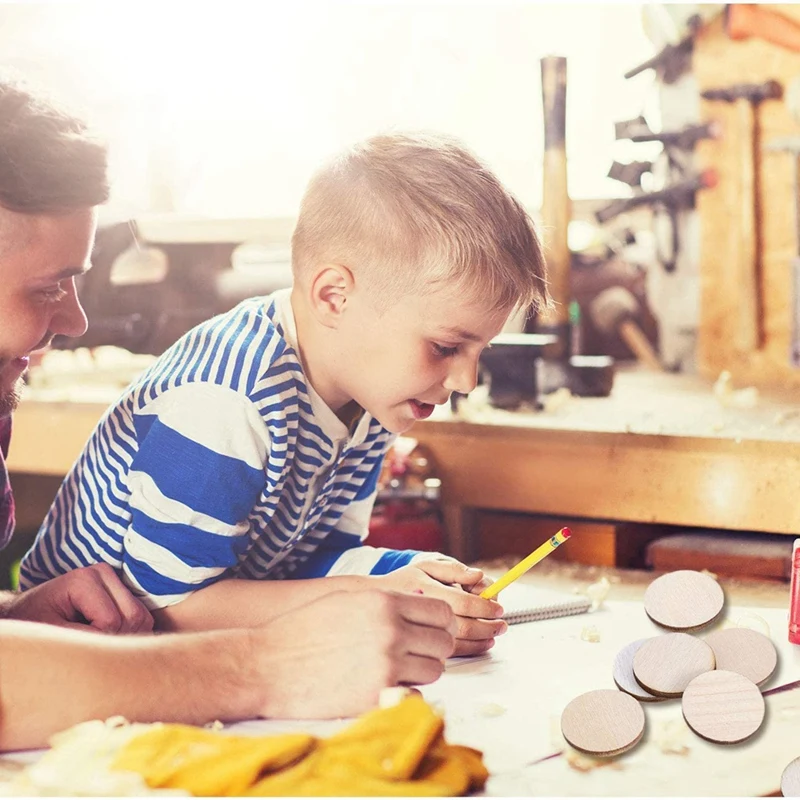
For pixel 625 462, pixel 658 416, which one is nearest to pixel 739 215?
pixel 658 416

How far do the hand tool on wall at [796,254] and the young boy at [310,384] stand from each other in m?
0.80

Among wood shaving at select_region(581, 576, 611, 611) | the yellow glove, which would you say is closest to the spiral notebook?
wood shaving at select_region(581, 576, 611, 611)

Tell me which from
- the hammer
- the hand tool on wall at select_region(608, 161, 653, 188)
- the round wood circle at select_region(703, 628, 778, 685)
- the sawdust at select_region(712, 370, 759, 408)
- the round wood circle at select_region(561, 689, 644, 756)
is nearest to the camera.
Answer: the round wood circle at select_region(561, 689, 644, 756)

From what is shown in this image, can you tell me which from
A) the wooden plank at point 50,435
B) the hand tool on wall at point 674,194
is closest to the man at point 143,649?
the wooden plank at point 50,435

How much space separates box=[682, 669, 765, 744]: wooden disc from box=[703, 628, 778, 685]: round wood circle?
0.16 ft

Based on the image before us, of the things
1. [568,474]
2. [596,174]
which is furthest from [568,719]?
[596,174]

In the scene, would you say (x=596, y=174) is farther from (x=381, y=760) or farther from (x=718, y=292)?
(x=381, y=760)

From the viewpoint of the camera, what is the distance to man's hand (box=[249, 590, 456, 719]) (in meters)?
0.81

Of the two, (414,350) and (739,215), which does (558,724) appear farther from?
(739,215)

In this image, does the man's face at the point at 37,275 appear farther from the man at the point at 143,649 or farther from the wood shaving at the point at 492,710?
the wood shaving at the point at 492,710

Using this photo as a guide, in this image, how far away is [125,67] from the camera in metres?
2.56

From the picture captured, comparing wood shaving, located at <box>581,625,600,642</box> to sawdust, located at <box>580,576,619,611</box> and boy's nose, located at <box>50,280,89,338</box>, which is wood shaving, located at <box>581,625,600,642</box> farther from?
boy's nose, located at <box>50,280,89,338</box>

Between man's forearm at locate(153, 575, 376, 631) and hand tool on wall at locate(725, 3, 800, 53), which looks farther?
hand tool on wall at locate(725, 3, 800, 53)

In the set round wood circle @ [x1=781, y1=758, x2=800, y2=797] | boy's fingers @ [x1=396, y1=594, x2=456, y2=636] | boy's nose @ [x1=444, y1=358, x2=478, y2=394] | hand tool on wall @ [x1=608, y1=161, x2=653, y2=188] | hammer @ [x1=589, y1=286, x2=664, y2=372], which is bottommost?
round wood circle @ [x1=781, y1=758, x2=800, y2=797]
